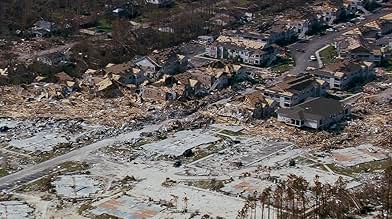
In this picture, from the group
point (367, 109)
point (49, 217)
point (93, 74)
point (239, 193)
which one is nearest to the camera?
point (49, 217)

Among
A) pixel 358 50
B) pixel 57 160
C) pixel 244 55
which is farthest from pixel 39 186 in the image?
pixel 358 50

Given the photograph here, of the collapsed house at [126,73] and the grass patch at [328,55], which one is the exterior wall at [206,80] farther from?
the grass patch at [328,55]

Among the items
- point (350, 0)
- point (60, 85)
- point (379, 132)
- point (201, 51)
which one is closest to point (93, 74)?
point (60, 85)

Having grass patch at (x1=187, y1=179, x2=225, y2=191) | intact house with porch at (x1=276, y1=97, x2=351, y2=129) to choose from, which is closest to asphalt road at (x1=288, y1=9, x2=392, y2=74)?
Answer: intact house with porch at (x1=276, y1=97, x2=351, y2=129)

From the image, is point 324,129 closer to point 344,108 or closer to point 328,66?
point 344,108

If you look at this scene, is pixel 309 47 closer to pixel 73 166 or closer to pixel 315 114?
pixel 315 114

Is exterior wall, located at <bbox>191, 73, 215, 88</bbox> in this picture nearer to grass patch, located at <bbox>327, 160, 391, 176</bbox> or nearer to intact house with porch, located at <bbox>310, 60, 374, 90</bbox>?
intact house with porch, located at <bbox>310, 60, 374, 90</bbox>
